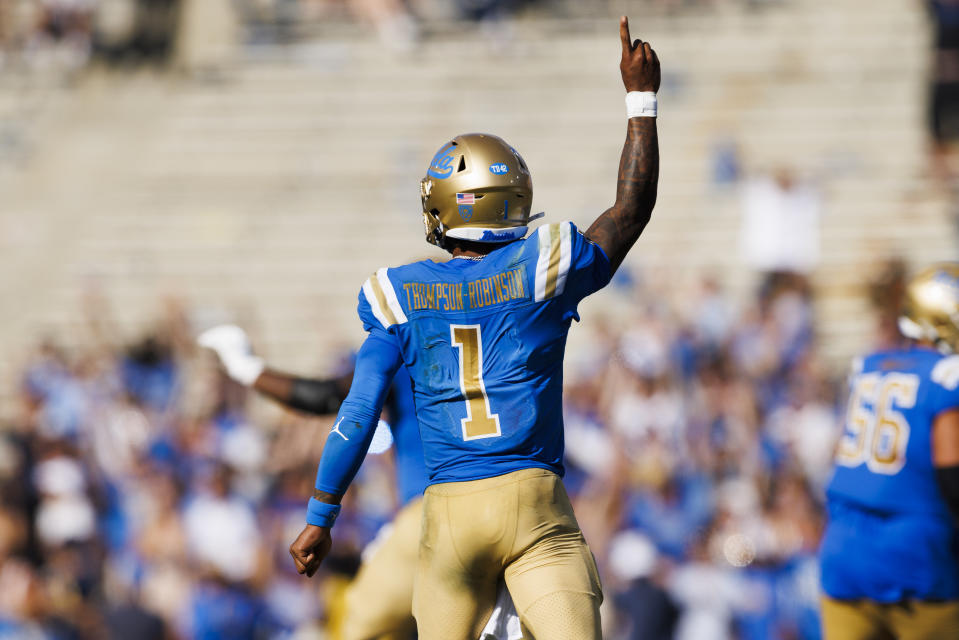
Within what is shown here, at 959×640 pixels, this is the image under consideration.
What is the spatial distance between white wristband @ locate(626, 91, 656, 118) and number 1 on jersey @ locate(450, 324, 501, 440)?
82cm

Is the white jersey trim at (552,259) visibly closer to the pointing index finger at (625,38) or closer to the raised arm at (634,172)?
the raised arm at (634,172)

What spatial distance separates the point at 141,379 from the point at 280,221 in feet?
12.8

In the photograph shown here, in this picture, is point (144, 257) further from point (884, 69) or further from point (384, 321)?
→ point (384, 321)

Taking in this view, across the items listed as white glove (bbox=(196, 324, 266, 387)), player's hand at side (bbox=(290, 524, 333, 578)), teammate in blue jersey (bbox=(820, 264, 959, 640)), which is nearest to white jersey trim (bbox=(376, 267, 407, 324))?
player's hand at side (bbox=(290, 524, 333, 578))

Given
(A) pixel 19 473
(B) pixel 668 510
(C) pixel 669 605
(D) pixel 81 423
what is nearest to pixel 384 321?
(C) pixel 669 605

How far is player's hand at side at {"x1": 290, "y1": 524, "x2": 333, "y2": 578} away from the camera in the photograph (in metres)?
3.62

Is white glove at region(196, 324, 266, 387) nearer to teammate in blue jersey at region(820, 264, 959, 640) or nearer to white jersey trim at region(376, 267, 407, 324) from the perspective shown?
white jersey trim at region(376, 267, 407, 324)

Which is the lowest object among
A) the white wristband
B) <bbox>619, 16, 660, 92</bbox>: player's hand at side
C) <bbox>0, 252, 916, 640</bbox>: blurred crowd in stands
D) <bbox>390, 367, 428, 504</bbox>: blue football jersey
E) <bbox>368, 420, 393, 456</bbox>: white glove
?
<bbox>0, 252, 916, 640</bbox>: blurred crowd in stands

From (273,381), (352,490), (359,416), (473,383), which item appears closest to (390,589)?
(273,381)

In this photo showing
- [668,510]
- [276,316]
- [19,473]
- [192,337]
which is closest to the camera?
[668,510]

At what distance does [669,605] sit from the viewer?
26.4 feet

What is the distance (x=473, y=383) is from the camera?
365 cm

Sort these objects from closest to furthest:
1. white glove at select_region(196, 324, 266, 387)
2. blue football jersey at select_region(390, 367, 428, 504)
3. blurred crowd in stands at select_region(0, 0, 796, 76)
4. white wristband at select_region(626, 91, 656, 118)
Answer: white wristband at select_region(626, 91, 656, 118), blue football jersey at select_region(390, 367, 428, 504), white glove at select_region(196, 324, 266, 387), blurred crowd in stands at select_region(0, 0, 796, 76)

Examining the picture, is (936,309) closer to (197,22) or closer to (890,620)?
(890,620)
